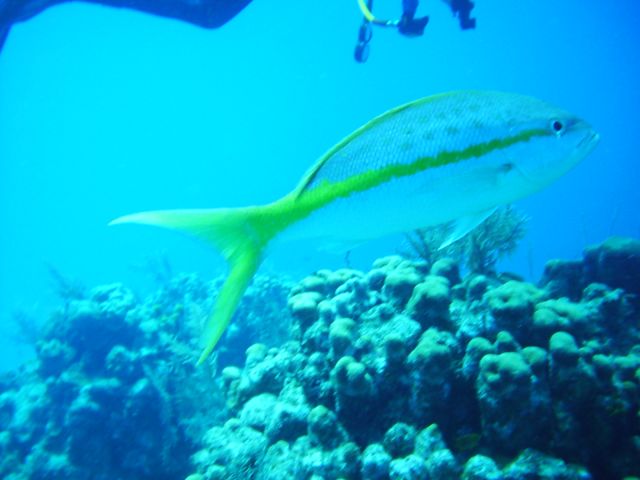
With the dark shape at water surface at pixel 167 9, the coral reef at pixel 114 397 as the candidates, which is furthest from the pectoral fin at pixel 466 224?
the dark shape at water surface at pixel 167 9

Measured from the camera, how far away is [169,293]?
12414mm

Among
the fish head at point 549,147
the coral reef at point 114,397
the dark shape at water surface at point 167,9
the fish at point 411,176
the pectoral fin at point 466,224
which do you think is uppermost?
the dark shape at water surface at point 167,9

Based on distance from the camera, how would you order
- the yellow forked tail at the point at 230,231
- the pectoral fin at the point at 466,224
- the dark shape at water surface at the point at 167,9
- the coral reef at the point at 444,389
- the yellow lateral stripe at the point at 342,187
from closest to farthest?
1. the yellow lateral stripe at the point at 342,187
2. the yellow forked tail at the point at 230,231
3. the pectoral fin at the point at 466,224
4. the coral reef at the point at 444,389
5. the dark shape at water surface at the point at 167,9

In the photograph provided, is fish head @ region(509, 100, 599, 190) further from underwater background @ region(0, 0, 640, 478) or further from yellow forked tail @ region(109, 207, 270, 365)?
underwater background @ region(0, 0, 640, 478)

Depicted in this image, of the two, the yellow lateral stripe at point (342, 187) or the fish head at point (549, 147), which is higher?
the yellow lateral stripe at point (342, 187)

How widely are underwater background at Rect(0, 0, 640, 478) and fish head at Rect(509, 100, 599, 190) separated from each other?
48885 mm

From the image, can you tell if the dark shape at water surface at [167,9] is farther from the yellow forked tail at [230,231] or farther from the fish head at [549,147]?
the fish head at [549,147]

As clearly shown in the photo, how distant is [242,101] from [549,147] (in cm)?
15436

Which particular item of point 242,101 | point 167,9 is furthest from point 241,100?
point 167,9

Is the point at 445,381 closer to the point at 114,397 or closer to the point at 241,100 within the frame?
the point at 114,397

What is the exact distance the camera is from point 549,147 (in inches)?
Result: 74.4

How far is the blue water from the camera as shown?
267ft

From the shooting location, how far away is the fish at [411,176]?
187 centimetres

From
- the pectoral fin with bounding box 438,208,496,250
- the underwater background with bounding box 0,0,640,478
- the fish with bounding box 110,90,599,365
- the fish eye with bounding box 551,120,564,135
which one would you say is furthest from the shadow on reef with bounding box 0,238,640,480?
the underwater background with bounding box 0,0,640,478
